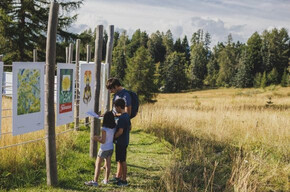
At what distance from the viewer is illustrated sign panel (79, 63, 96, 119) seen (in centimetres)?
737

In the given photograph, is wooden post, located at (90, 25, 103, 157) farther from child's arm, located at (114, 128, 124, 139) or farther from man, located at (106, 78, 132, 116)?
child's arm, located at (114, 128, 124, 139)

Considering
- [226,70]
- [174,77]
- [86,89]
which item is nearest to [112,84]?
[86,89]

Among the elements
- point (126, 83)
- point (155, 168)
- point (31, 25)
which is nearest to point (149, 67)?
point (126, 83)

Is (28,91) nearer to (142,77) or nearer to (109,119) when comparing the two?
(109,119)

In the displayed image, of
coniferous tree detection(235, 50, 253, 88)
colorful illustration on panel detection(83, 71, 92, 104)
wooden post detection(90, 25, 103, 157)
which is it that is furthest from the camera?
coniferous tree detection(235, 50, 253, 88)

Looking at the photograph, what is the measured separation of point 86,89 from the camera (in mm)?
7578

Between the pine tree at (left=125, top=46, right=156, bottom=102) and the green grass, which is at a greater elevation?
the pine tree at (left=125, top=46, right=156, bottom=102)

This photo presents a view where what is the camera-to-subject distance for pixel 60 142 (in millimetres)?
7250

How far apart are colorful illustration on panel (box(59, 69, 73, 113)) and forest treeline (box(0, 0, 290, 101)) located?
1496 centimetres

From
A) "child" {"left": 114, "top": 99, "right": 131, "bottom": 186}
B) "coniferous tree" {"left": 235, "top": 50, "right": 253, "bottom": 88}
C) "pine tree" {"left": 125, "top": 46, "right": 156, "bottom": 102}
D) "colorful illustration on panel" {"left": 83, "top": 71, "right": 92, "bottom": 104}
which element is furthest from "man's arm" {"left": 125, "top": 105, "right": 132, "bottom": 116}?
"coniferous tree" {"left": 235, "top": 50, "right": 253, "bottom": 88}

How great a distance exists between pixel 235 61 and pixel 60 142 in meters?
85.2

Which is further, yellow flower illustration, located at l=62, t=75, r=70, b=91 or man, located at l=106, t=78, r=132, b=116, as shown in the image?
yellow flower illustration, located at l=62, t=75, r=70, b=91

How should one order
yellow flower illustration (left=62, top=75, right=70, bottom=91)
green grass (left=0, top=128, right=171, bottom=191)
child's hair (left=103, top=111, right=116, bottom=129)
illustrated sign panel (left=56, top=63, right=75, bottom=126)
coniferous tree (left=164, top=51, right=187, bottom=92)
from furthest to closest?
1. coniferous tree (left=164, top=51, right=187, bottom=92)
2. yellow flower illustration (left=62, top=75, right=70, bottom=91)
3. illustrated sign panel (left=56, top=63, right=75, bottom=126)
4. green grass (left=0, top=128, right=171, bottom=191)
5. child's hair (left=103, top=111, right=116, bottom=129)

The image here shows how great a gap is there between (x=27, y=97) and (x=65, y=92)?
1447 mm
